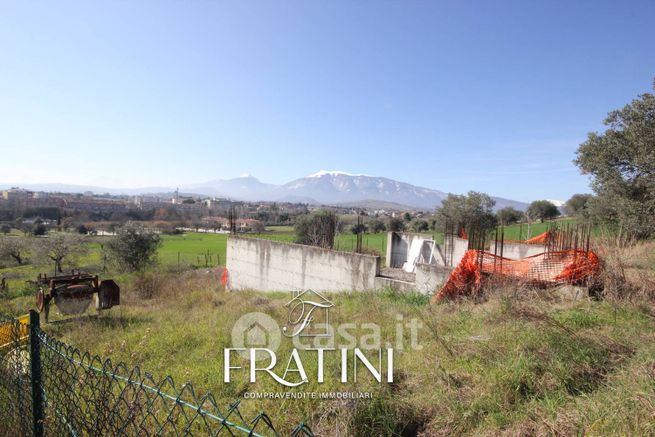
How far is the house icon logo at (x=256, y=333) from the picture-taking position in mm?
5254

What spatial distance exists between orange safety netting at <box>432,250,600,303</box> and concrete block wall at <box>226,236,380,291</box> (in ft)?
8.16

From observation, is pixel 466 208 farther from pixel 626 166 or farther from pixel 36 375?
pixel 36 375

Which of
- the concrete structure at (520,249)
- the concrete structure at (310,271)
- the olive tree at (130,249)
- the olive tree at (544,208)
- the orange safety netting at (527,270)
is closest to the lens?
the orange safety netting at (527,270)

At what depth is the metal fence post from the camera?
2428mm

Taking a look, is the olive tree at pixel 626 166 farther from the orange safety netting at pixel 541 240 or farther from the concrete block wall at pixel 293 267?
the concrete block wall at pixel 293 267

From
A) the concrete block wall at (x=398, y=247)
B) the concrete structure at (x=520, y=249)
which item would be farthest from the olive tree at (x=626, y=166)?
the concrete block wall at (x=398, y=247)

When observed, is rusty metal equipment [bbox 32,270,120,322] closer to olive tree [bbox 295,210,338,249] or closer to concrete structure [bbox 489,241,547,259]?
olive tree [bbox 295,210,338,249]

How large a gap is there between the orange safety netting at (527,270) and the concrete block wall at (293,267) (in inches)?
97.9

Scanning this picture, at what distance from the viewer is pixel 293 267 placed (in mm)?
11312

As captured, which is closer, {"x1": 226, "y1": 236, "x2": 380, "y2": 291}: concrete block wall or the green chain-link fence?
the green chain-link fence

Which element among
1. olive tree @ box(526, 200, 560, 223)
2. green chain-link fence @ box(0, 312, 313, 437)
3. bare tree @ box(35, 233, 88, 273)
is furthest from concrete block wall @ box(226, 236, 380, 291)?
olive tree @ box(526, 200, 560, 223)

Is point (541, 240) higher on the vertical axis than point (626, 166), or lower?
lower

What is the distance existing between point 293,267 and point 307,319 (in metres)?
4.94

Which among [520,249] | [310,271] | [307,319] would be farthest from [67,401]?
[520,249]
